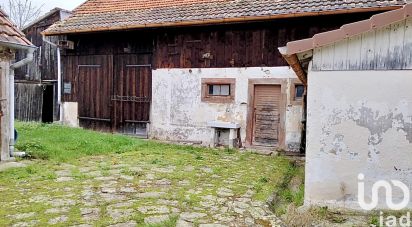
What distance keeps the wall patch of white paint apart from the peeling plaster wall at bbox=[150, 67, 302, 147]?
3.26 meters

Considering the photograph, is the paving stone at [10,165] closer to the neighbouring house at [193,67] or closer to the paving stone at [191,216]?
Result: the paving stone at [191,216]

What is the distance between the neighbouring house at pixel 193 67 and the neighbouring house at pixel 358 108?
431 cm

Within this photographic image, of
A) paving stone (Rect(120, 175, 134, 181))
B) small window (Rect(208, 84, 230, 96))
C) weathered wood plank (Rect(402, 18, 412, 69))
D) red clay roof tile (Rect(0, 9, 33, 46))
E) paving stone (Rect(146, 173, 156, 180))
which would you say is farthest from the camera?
small window (Rect(208, 84, 230, 96))

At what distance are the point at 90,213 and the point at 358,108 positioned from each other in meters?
3.56

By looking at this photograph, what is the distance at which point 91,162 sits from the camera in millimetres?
7652

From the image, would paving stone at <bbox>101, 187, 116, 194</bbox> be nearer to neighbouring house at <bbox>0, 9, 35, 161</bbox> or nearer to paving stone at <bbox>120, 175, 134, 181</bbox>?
paving stone at <bbox>120, 175, 134, 181</bbox>

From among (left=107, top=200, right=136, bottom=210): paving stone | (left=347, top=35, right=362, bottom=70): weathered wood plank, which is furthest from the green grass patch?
(left=347, top=35, right=362, bottom=70): weathered wood plank

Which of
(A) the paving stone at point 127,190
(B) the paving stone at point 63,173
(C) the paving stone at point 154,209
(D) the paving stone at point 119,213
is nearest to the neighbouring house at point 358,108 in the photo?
(C) the paving stone at point 154,209

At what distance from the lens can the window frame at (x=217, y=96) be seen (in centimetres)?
1034

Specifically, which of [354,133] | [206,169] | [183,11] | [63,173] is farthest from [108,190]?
[183,11]

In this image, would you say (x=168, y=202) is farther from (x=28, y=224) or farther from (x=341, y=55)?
(x=341, y=55)

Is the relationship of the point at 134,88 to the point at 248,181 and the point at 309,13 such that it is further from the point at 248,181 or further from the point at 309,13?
the point at 248,181

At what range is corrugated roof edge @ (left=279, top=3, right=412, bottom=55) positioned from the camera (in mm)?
4340

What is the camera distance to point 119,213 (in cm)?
438
